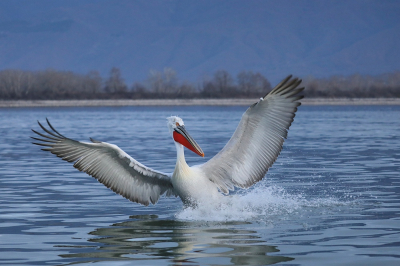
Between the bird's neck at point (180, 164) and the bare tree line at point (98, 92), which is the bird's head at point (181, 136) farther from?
the bare tree line at point (98, 92)

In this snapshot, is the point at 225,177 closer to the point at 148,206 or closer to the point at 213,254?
the point at 148,206

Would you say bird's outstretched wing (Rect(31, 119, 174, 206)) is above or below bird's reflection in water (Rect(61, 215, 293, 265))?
above

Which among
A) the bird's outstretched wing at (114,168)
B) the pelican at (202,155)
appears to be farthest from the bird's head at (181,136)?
the bird's outstretched wing at (114,168)

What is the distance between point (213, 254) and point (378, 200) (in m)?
4.39

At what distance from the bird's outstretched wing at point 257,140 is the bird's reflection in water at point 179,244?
3.29ft

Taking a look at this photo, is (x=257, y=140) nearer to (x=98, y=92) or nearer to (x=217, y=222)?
(x=217, y=222)

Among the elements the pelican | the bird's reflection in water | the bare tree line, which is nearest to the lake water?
the bird's reflection in water

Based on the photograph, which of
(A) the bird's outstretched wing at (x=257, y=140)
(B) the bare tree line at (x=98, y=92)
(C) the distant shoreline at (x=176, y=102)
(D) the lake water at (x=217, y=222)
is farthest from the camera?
(B) the bare tree line at (x=98, y=92)

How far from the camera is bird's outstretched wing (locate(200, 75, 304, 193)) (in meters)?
10.1

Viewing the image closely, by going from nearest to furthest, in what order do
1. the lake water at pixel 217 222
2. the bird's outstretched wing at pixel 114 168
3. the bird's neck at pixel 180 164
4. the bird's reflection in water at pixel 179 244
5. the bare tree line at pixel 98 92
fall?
1. the bird's reflection in water at pixel 179 244
2. the lake water at pixel 217 222
3. the bird's neck at pixel 180 164
4. the bird's outstretched wing at pixel 114 168
5. the bare tree line at pixel 98 92

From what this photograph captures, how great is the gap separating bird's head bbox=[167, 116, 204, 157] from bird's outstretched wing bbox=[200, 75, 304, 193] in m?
0.35

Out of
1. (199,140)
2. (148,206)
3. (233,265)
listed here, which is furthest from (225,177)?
(199,140)

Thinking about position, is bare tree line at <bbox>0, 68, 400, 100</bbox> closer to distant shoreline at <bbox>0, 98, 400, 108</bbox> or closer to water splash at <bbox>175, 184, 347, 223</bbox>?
distant shoreline at <bbox>0, 98, 400, 108</bbox>

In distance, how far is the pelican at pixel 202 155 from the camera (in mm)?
10172
